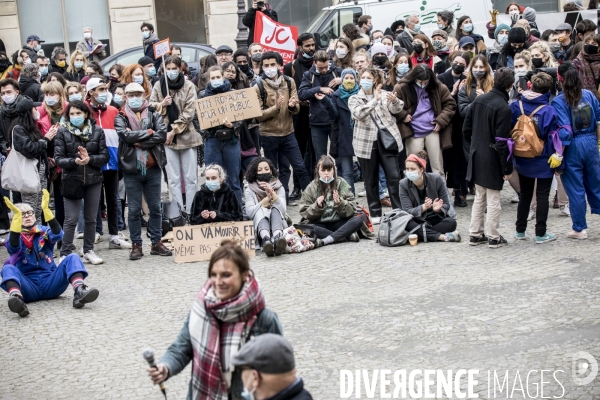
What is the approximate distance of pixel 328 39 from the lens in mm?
18297

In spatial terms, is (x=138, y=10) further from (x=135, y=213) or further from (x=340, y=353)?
→ (x=340, y=353)

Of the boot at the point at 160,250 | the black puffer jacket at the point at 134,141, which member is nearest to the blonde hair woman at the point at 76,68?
the black puffer jacket at the point at 134,141

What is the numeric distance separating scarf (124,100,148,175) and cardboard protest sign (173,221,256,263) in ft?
2.95

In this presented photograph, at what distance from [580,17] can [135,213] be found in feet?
32.0

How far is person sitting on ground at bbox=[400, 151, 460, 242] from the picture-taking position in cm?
1054

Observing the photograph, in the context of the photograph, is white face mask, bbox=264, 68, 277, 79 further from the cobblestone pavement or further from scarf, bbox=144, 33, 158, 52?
scarf, bbox=144, 33, 158, 52

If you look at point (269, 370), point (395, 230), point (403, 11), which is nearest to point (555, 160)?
point (395, 230)

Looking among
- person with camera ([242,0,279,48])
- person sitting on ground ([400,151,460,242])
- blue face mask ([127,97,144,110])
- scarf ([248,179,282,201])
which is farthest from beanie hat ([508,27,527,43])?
blue face mask ([127,97,144,110])

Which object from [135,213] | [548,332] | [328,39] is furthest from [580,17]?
[548,332]

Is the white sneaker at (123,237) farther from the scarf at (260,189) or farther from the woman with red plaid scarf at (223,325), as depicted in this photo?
the woman with red plaid scarf at (223,325)

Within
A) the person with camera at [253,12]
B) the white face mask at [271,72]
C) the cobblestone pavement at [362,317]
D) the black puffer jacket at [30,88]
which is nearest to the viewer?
the cobblestone pavement at [362,317]

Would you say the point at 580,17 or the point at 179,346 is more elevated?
the point at 580,17

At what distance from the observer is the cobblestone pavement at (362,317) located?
674 centimetres

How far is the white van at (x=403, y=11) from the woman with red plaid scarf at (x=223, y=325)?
46.1ft
